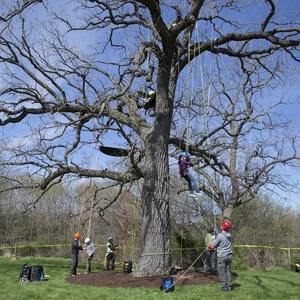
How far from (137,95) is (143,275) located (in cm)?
652

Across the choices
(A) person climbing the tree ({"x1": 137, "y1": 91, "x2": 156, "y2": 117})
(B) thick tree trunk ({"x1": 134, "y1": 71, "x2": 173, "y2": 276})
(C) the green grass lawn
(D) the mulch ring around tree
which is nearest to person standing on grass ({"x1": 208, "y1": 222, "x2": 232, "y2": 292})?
(C) the green grass lawn

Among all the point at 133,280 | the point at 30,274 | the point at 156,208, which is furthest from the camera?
the point at 156,208

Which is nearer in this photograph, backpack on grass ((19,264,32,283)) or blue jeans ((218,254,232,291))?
blue jeans ((218,254,232,291))

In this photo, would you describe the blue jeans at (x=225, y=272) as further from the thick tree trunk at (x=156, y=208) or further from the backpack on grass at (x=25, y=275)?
the backpack on grass at (x=25, y=275)

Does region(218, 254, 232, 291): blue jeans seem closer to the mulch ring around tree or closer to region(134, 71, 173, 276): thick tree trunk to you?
the mulch ring around tree

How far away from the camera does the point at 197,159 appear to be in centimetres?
1425

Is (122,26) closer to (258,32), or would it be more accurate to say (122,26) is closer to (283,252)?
(258,32)

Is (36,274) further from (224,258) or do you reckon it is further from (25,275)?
(224,258)

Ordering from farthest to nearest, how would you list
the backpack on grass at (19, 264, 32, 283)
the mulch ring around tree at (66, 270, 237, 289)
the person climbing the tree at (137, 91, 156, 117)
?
the person climbing the tree at (137, 91, 156, 117) → the backpack on grass at (19, 264, 32, 283) → the mulch ring around tree at (66, 270, 237, 289)

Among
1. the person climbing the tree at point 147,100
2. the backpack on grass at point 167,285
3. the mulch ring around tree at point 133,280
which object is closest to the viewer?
the backpack on grass at point 167,285

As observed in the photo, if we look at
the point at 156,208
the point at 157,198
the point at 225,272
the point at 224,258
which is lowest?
the point at 225,272

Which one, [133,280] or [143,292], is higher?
[133,280]

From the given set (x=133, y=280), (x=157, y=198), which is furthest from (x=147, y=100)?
(x=133, y=280)

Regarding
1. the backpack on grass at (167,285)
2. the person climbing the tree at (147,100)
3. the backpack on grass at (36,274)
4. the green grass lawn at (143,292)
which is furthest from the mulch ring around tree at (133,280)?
the person climbing the tree at (147,100)
